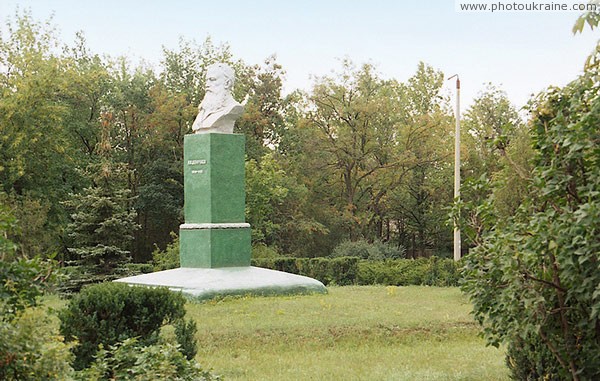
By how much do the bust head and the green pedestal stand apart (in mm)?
1166

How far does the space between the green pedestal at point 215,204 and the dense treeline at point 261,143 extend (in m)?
8.78

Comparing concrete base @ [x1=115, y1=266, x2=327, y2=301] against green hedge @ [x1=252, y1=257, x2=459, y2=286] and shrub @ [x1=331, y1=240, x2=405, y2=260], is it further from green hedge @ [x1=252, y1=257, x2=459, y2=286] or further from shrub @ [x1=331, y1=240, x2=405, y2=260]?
shrub @ [x1=331, y1=240, x2=405, y2=260]

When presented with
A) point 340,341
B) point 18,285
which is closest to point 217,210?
point 340,341

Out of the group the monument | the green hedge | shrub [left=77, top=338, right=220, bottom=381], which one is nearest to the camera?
shrub [left=77, top=338, right=220, bottom=381]

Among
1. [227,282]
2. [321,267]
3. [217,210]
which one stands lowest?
[321,267]

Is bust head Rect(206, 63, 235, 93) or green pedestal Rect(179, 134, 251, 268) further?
bust head Rect(206, 63, 235, 93)

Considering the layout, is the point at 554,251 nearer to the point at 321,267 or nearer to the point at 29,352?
the point at 29,352

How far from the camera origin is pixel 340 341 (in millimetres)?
10781

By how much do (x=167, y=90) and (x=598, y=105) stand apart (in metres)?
28.5

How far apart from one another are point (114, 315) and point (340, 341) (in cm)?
385

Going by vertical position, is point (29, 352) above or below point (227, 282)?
above

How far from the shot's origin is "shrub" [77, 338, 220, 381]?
→ 6090 mm

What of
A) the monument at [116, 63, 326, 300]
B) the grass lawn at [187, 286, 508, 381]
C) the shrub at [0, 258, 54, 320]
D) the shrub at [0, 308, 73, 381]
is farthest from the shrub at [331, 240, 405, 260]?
the shrub at [0, 308, 73, 381]

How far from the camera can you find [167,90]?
107 feet
